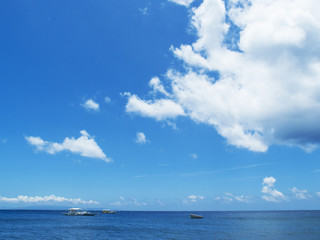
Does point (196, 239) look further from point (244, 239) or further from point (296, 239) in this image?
point (296, 239)

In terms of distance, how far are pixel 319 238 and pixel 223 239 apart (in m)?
18.9

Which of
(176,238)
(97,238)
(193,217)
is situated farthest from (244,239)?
(193,217)

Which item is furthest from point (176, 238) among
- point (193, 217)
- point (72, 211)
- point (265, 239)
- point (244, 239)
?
point (72, 211)

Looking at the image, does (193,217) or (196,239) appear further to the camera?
(193,217)

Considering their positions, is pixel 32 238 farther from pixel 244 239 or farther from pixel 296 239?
pixel 296 239

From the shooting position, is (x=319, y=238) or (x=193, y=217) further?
(x=193, y=217)

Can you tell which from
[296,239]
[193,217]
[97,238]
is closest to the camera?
[296,239]

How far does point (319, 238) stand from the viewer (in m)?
52.1

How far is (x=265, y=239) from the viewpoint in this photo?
52.3m

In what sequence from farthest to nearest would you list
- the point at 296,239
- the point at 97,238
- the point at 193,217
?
the point at 193,217 → the point at 97,238 → the point at 296,239

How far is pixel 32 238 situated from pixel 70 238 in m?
7.61

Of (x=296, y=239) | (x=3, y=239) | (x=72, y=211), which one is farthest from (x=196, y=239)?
(x=72, y=211)

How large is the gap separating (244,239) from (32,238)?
4301cm

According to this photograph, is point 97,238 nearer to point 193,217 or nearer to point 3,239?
point 3,239
